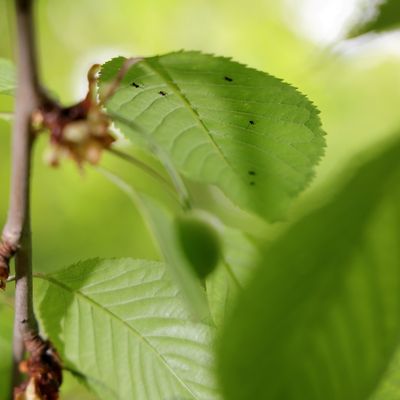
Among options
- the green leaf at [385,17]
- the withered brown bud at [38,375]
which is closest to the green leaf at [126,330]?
the withered brown bud at [38,375]

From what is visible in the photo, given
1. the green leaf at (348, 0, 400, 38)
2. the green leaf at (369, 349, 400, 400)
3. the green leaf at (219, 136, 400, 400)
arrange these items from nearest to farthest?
the green leaf at (219, 136, 400, 400), the green leaf at (348, 0, 400, 38), the green leaf at (369, 349, 400, 400)

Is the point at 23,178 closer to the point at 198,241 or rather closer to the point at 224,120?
the point at 198,241

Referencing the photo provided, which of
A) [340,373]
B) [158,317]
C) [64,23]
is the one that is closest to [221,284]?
[158,317]

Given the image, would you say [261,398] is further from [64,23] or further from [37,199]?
[64,23]

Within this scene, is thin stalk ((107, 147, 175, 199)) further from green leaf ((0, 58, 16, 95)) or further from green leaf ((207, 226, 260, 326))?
green leaf ((0, 58, 16, 95))

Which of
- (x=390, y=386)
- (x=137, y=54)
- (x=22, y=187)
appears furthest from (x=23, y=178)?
(x=137, y=54)

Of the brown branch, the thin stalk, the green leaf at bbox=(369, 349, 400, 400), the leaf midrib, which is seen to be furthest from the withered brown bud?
the green leaf at bbox=(369, 349, 400, 400)
